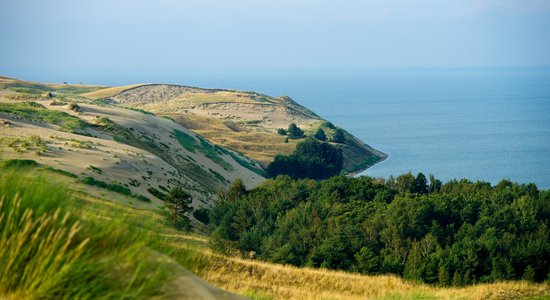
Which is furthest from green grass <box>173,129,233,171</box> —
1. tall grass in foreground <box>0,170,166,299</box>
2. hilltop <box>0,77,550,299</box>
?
tall grass in foreground <box>0,170,166,299</box>

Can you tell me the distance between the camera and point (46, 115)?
5162 centimetres

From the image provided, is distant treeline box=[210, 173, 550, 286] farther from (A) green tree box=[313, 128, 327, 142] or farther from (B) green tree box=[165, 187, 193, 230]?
(A) green tree box=[313, 128, 327, 142]

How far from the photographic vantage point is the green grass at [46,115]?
48509 millimetres

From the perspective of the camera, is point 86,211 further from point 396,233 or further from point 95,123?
point 95,123

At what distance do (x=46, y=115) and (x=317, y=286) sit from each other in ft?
134

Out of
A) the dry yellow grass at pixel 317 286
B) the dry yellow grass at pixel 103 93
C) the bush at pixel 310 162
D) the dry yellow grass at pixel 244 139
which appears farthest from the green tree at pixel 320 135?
the dry yellow grass at pixel 317 286

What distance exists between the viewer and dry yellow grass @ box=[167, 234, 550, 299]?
13.3m

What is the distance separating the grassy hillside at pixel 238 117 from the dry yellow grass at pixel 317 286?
62.6 meters

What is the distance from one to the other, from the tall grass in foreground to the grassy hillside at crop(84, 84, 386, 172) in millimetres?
72215

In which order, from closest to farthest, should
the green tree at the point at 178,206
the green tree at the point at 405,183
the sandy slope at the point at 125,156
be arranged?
the green tree at the point at 178,206 < the sandy slope at the point at 125,156 < the green tree at the point at 405,183

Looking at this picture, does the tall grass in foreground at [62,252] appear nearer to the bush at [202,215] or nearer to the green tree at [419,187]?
the bush at [202,215]

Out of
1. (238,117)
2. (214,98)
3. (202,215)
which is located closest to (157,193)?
(202,215)

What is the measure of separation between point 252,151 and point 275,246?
2120 inches

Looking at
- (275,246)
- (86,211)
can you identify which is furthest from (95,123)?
(86,211)
